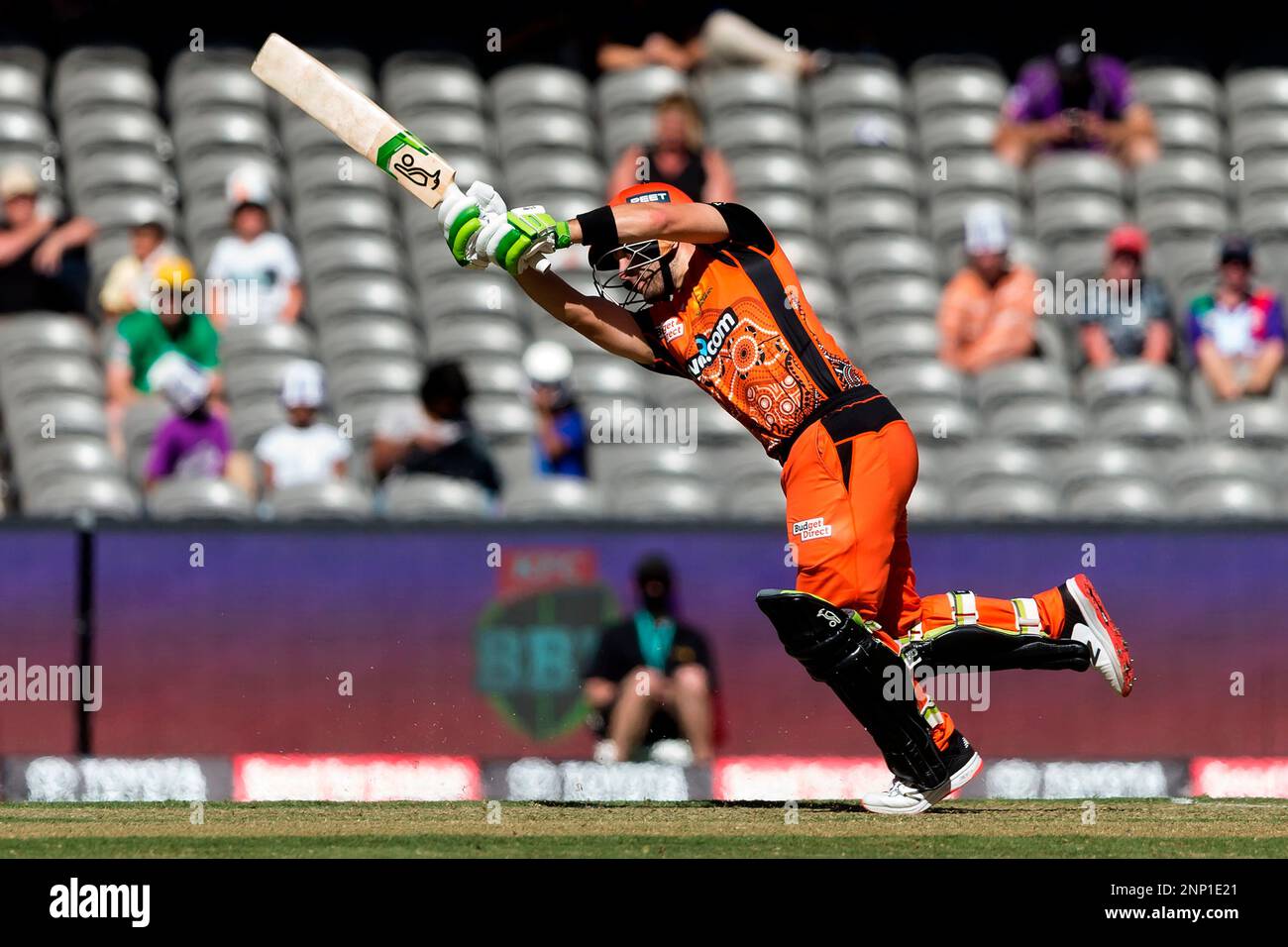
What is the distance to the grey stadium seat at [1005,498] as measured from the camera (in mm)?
12766

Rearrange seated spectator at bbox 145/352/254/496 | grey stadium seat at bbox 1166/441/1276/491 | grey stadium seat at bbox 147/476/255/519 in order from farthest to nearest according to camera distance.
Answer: grey stadium seat at bbox 1166/441/1276/491, seated spectator at bbox 145/352/254/496, grey stadium seat at bbox 147/476/255/519

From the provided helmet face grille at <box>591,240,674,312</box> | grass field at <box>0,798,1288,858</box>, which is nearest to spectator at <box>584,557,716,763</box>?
grass field at <box>0,798,1288,858</box>

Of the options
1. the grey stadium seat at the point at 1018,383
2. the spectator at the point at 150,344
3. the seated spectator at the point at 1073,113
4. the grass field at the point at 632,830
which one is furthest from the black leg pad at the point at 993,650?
the seated spectator at the point at 1073,113

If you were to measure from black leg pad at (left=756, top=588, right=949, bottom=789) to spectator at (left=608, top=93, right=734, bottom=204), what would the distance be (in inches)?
248

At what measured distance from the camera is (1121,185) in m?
15.5

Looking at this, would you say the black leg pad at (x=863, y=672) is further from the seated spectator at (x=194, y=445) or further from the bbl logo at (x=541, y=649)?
the seated spectator at (x=194, y=445)

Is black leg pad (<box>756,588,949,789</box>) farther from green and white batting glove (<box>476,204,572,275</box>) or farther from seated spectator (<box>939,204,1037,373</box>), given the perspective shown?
seated spectator (<box>939,204,1037,373</box>)

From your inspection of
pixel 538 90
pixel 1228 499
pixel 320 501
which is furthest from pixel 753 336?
pixel 538 90

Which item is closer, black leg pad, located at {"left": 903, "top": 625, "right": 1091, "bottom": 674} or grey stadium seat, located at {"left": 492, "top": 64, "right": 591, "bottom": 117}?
black leg pad, located at {"left": 903, "top": 625, "right": 1091, "bottom": 674}

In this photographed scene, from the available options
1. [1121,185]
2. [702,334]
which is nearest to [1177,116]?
[1121,185]

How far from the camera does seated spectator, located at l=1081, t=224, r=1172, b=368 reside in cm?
1382

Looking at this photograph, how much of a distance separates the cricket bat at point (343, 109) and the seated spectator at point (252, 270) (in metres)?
5.70

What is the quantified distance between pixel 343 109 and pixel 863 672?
2595 millimetres

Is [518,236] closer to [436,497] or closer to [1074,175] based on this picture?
[436,497]
